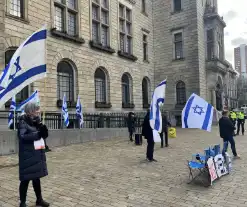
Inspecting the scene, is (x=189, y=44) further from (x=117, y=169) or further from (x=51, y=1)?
(x=117, y=169)

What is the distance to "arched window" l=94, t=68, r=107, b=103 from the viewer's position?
20.9 metres

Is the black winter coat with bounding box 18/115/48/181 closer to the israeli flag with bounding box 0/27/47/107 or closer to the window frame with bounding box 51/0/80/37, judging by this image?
the israeli flag with bounding box 0/27/47/107

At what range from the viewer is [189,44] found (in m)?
27.3

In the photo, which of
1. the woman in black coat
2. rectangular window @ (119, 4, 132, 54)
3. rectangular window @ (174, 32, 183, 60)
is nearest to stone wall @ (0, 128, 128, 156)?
the woman in black coat

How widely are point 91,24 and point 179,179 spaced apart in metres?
15.9

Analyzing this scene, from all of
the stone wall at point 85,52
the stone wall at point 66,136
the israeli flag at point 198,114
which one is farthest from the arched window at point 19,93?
the israeli flag at point 198,114

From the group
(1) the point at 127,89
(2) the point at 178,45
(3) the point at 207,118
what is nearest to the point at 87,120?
(1) the point at 127,89

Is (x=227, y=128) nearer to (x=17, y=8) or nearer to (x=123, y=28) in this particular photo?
(x=17, y=8)

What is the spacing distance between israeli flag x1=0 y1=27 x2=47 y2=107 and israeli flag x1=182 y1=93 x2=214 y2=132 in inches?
156

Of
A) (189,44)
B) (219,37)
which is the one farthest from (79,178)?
(219,37)

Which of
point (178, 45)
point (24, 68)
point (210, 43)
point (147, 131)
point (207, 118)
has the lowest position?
point (147, 131)

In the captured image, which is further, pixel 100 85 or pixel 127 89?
pixel 127 89

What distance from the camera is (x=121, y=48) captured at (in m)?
24.1

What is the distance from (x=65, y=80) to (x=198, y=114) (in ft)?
40.6
